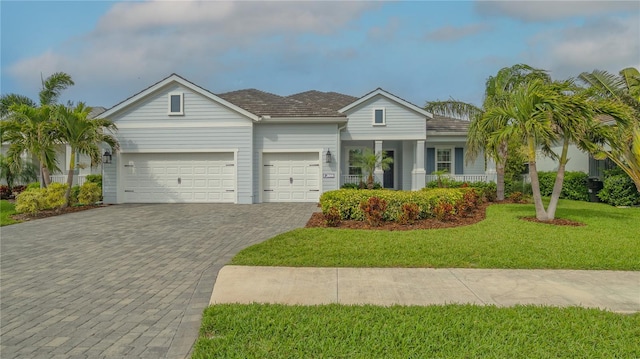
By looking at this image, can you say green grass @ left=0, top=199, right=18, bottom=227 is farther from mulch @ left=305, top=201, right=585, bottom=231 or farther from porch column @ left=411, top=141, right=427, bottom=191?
porch column @ left=411, top=141, right=427, bottom=191

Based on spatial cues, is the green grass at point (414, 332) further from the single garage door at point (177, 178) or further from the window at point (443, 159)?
the window at point (443, 159)

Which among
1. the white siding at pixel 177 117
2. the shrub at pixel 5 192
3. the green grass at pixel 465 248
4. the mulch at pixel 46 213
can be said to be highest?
the white siding at pixel 177 117

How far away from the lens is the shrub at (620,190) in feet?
49.3

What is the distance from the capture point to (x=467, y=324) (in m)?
3.74

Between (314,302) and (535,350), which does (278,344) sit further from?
(535,350)

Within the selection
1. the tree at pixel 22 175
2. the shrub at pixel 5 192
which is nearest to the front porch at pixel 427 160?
the tree at pixel 22 175

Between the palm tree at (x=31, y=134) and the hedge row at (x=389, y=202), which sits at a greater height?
the palm tree at (x=31, y=134)

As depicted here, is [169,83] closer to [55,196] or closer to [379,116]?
[55,196]

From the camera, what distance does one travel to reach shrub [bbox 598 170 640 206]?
15039 millimetres

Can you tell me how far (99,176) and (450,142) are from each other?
18.1m

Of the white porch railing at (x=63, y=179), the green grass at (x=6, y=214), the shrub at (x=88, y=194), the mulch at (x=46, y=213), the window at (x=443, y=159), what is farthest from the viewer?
the window at (x=443, y=159)

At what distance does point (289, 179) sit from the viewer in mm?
16766

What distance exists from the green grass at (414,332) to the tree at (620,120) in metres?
8.33

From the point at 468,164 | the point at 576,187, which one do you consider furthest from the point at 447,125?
the point at 576,187
